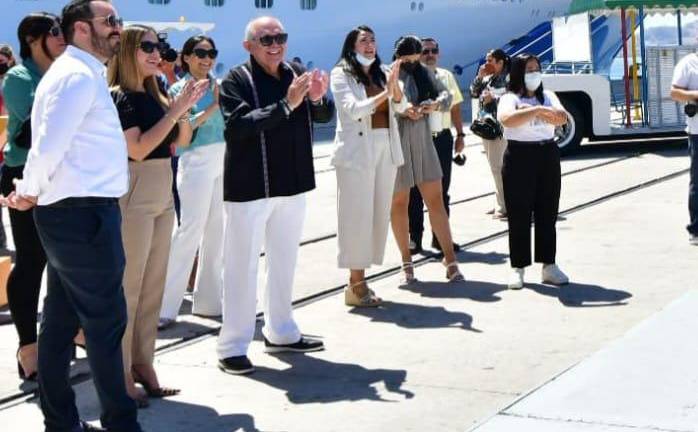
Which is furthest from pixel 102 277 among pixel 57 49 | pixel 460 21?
pixel 460 21

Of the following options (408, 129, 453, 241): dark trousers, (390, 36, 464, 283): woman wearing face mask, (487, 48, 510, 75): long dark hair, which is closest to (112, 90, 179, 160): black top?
(390, 36, 464, 283): woman wearing face mask

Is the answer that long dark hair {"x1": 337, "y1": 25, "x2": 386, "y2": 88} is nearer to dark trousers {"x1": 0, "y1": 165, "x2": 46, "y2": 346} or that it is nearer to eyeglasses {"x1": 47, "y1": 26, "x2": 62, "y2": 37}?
eyeglasses {"x1": 47, "y1": 26, "x2": 62, "y2": 37}

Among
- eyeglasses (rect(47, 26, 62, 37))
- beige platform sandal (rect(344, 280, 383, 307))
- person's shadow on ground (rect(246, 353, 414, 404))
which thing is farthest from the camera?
beige platform sandal (rect(344, 280, 383, 307))

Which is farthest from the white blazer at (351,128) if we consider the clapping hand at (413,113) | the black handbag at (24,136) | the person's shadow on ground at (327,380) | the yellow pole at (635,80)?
the yellow pole at (635,80)

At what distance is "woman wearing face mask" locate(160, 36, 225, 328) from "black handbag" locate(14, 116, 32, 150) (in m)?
1.61

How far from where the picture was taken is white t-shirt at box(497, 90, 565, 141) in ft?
29.1

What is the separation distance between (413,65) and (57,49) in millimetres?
3380

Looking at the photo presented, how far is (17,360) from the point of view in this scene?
23.3 ft

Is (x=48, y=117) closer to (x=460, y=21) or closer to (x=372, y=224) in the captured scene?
(x=372, y=224)

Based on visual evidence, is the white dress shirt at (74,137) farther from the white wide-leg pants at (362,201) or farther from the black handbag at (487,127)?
the black handbag at (487,127)

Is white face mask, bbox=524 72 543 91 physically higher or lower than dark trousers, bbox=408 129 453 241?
higher

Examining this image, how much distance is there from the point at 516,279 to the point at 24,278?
3.46 m

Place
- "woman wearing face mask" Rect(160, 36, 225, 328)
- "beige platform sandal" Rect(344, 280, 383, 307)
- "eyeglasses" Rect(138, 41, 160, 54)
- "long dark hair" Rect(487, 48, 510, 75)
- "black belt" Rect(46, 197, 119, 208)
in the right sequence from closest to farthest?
"black belt" Rect(46, 197, 119, 208) → "eyeglasses" Rect(138, 41, 160, 54) → "woman wearing face mask" Rect(160, 36, 225, 328) → "beige platform sandal" Rect(344, 280, 383, 307) → "long dark hair" Rect(487, 48, 510, 75)

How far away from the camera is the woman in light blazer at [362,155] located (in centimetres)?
836
